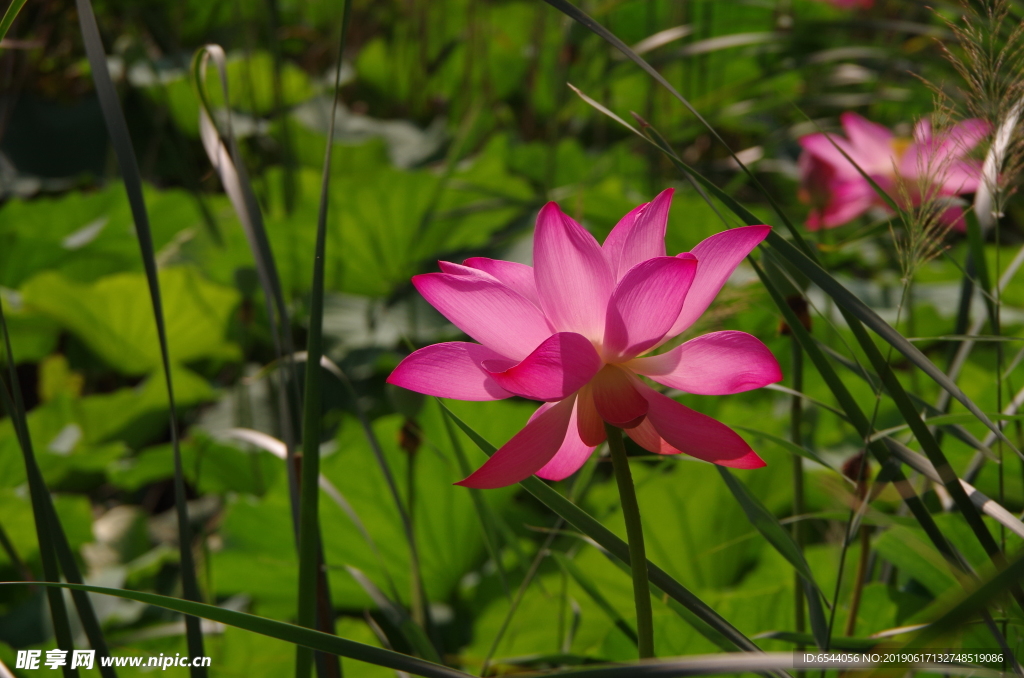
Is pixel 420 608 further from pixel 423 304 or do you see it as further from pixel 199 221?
pixel 199 221

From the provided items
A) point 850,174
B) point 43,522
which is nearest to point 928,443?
point 43,522

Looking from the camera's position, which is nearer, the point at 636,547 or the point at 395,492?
the point at 636,547

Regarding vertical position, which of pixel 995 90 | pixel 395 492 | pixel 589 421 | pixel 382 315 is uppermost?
pixel 995 90

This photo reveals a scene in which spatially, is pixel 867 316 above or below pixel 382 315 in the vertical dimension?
above

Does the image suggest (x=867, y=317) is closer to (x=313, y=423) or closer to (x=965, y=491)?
(x=965, y=491)

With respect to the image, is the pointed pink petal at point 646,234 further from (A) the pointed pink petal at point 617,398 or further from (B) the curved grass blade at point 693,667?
(B) the curved grass blade at point 693,667

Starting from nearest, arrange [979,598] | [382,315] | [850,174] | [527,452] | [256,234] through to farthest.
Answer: [979,598]
[527,452]
[256,234]
[850,174]
[382,315]

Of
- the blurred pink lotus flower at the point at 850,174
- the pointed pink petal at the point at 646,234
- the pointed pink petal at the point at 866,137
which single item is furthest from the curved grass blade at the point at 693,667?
the pointed pink petal at the point at 866,137
